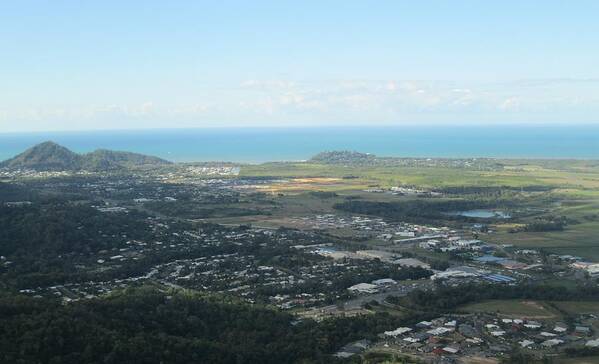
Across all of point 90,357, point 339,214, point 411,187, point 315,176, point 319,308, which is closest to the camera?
point 90,357

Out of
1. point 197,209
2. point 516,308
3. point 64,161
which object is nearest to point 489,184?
point 197,209

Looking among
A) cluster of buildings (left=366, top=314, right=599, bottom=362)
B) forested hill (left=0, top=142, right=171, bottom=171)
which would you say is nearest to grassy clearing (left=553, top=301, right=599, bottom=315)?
cluster of buildings (left=366, top=314, right=599, bottom=362)

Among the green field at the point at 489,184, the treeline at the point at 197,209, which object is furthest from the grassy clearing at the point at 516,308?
the treeline at the point at 197,209

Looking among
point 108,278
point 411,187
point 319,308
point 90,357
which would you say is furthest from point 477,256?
point 411,187

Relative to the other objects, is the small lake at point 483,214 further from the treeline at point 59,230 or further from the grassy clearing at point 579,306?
the treeline at point 59,230

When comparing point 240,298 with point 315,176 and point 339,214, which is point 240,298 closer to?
point 339,214

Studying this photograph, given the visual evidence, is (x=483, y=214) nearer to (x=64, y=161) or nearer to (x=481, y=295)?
(x=481, y=295)
